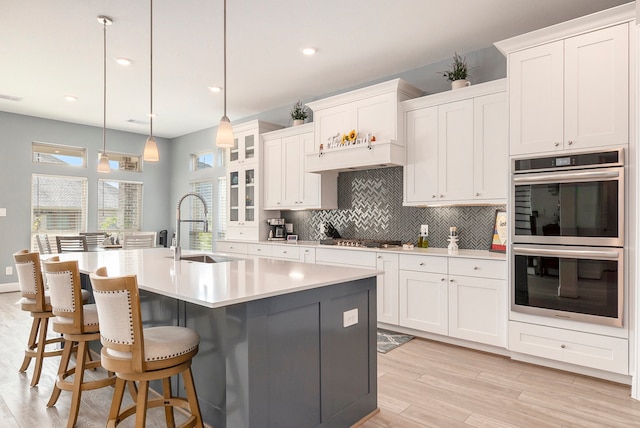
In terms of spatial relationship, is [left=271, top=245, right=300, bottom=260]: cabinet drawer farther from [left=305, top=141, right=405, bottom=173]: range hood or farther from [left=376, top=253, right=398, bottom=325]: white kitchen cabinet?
[left=376, top=253, right=398, bottom=325]: white kitchen cabinet

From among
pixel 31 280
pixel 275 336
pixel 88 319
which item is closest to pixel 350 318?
pixel 275 336

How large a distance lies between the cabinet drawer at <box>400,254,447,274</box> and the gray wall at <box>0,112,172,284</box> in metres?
5.99

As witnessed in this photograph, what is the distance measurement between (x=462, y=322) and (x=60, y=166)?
22.9 feet

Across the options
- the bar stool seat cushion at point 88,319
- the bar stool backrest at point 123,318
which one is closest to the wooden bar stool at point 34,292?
the bar stool seat cushion at point 88,319

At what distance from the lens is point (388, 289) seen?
13.4 feet

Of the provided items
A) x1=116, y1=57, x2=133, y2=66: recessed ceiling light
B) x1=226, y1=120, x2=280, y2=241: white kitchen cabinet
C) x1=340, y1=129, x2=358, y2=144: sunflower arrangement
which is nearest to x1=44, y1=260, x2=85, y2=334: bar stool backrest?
x1=116, y1=57, x2=133, y2=66: recessed ceiling light

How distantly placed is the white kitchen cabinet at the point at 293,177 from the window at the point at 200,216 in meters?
2.10

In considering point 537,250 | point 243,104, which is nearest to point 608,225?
point 537,250

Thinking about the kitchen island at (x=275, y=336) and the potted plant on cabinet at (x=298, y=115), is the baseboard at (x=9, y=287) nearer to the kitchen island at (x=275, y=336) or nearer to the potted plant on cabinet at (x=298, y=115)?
the kitchen island at (x=275, y=336)

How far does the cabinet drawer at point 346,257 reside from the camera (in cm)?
421

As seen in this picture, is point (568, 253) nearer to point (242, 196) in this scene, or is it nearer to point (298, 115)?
point (298, 115)

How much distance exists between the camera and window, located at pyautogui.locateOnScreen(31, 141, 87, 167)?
21.7 feet

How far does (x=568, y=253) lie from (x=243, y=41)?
3406 millimetres

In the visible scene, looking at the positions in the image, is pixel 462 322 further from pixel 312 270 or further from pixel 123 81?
pixel 123 81
